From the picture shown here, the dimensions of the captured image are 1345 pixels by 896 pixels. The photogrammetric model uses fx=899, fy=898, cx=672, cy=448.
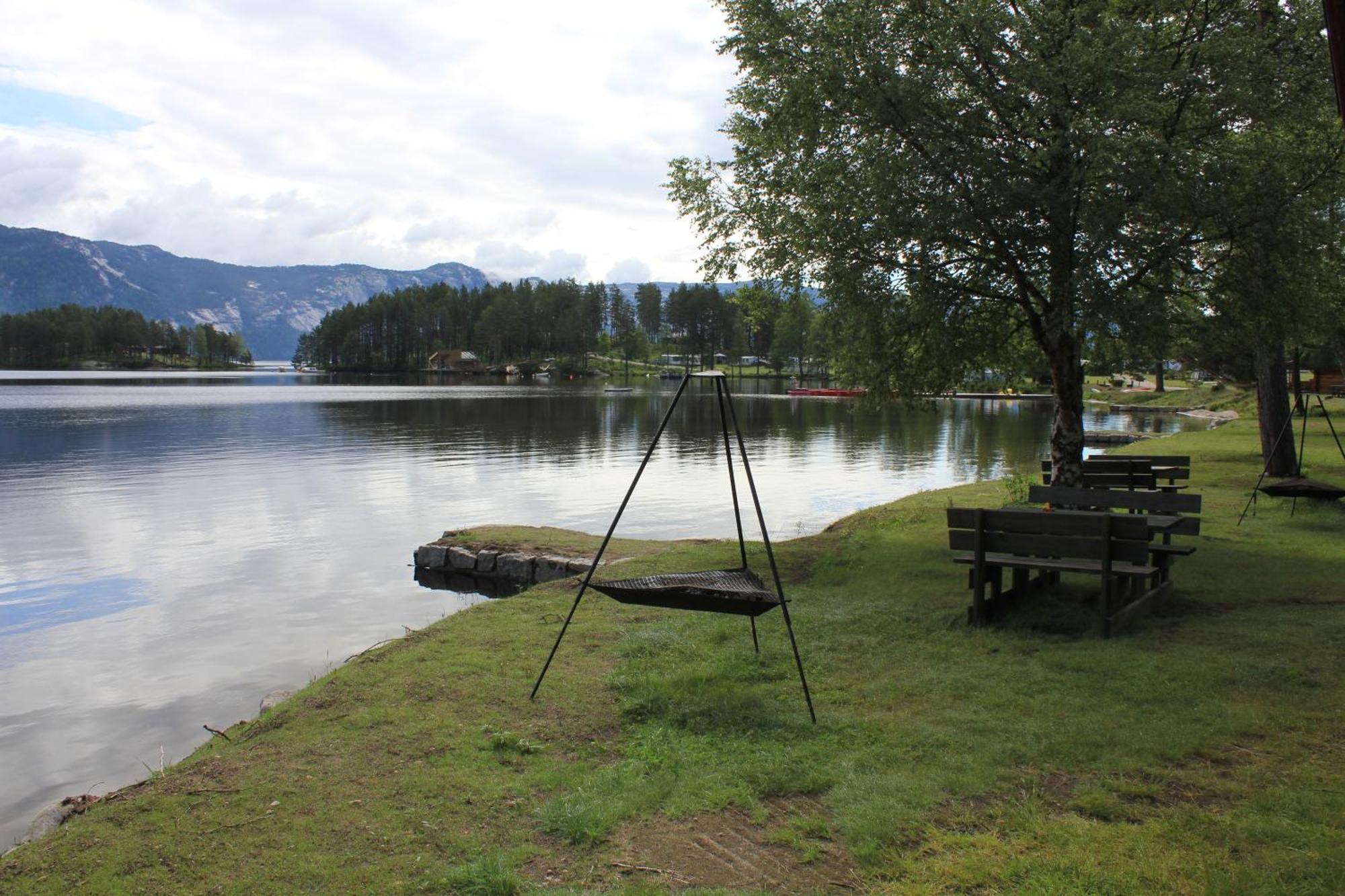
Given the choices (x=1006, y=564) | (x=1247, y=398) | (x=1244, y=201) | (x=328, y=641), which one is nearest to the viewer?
(x=1006, y=564)

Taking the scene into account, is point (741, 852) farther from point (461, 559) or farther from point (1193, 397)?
point (1193, 397)

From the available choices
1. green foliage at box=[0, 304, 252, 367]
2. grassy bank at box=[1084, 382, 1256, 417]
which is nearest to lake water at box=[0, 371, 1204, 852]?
grassy bank at box=[1084, 382, 1256, 417]

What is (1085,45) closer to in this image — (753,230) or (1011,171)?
(1011,171)

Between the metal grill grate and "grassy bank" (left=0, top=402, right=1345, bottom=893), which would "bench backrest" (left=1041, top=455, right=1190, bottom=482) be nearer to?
"grassy bank" (left=0, top=402, right=1345, bottom=893)

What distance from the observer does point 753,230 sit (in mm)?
15367

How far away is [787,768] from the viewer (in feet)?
20.3

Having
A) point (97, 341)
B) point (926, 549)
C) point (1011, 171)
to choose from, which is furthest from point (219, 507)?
point (97, 341)

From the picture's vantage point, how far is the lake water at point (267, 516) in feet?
36.9

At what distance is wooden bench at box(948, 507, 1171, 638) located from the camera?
350 inches

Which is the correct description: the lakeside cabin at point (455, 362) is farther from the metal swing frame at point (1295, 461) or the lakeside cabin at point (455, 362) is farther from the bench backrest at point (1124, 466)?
the bench backrest at point (1124, 466)

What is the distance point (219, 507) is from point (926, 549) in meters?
20.7

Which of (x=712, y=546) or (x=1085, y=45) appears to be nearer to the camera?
(x=1085, y=45)

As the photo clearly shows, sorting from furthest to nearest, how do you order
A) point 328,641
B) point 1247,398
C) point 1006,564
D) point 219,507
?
point 1247,398 < point 219,507 < point 328,641 < point 1006,564

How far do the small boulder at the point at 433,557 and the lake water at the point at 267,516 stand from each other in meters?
0.81
